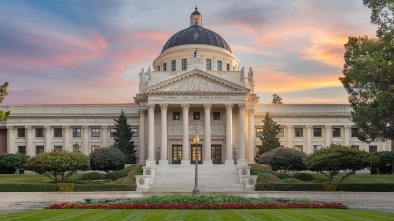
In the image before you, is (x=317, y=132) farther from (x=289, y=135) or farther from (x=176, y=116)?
(x=176, y=116)

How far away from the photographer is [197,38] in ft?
241

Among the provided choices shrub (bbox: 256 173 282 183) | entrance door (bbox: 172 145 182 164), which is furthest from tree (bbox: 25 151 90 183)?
entrance door (bbox: 172 145 182 164)

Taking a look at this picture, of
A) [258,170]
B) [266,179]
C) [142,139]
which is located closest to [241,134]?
[258,170]

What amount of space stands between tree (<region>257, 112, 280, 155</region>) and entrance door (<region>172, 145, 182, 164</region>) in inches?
441

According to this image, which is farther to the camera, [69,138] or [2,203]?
[69,138]

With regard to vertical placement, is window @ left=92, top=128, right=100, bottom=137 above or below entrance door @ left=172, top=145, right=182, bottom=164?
above

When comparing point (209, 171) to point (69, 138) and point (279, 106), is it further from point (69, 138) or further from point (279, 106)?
point (69, 138)

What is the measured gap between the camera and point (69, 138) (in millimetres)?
70562

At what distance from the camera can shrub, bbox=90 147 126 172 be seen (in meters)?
55.8

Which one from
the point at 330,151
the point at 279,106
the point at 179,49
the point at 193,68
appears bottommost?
the point at 330,151

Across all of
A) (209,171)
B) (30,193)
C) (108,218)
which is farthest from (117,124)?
(108,218)

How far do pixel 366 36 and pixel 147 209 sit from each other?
27761 millimetres

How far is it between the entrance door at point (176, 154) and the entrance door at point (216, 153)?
4.49m

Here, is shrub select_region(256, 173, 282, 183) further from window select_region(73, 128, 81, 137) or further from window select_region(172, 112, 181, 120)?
window select_region(73, 128, 81, 137)
